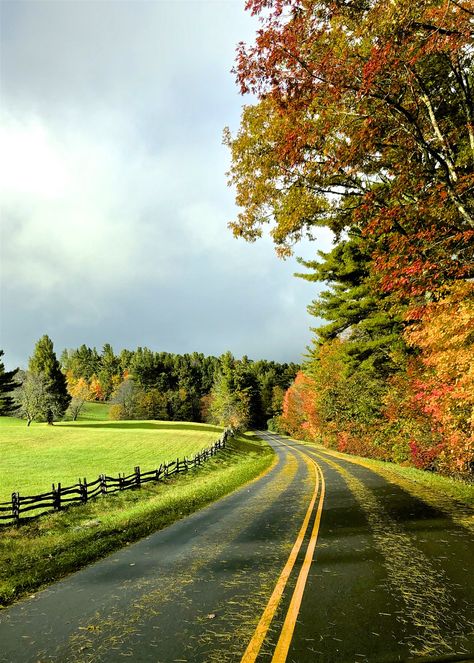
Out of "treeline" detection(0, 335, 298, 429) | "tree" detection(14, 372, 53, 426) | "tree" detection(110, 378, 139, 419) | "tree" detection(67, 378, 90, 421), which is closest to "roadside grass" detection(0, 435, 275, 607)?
"tree" detection(14, 372, 53, 426)

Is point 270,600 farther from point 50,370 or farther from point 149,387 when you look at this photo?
point 149,387

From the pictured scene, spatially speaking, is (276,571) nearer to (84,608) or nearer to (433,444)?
(84,608)

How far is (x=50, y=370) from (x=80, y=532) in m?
71.3

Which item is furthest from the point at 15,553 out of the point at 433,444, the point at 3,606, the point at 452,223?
the point at 433,444

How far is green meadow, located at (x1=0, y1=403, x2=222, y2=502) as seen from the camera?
86.5 feet

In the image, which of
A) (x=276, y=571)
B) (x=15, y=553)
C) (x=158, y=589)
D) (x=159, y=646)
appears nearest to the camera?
(x=159, y=646)

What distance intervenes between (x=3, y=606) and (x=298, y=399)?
71431mm

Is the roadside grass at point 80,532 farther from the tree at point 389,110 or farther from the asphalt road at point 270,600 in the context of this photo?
the tree at point 389,110

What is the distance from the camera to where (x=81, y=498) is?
17.0m

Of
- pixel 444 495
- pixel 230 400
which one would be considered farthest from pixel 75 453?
pixel 230 400

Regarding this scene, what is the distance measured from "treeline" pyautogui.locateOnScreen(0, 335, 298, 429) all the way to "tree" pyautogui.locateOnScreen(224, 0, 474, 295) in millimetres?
72112

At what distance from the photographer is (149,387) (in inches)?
→ 4304

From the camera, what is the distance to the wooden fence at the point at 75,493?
14109mm

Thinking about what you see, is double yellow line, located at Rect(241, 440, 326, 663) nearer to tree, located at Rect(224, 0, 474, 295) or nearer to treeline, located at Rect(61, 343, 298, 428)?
tree, located at Rect(224, 0, 474, 295)
